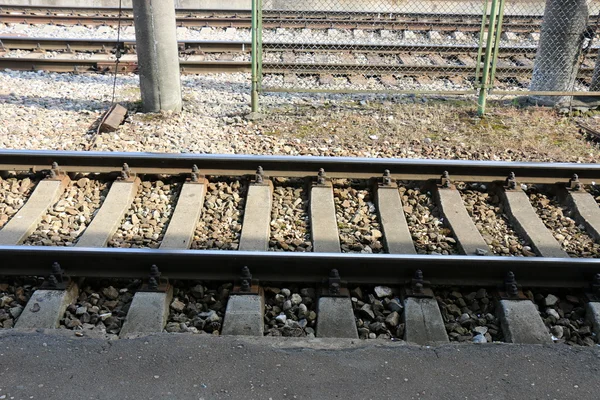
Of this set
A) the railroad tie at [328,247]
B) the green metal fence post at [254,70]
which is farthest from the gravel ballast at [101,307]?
the green metal fence post at [254,70]

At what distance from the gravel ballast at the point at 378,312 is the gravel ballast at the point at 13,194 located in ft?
10.2

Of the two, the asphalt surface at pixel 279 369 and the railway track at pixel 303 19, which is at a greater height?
the railway track at pixel 303 19

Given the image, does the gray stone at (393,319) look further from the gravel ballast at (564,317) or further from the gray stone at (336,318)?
the gravel ballast at (564,317)

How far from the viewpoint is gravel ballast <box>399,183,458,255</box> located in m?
4.91

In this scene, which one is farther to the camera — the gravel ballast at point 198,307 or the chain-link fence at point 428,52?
the chain-link fence at point 428,52

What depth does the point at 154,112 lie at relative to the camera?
8.01 metres

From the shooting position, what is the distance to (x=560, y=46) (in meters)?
8.70

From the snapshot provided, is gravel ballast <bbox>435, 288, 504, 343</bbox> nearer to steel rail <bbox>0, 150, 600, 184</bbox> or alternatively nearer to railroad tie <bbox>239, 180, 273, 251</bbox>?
railroad tie <bbox>239, 180, 273, 251</bbox>

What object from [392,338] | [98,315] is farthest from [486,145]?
[98,315]

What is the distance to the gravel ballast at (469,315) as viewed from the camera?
3.92 m

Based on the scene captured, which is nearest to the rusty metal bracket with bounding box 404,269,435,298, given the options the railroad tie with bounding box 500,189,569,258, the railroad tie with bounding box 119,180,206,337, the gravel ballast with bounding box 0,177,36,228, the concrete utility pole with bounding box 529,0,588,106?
the railroad tie with bounding box 500,189,569,258

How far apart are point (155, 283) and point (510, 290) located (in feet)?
8.01

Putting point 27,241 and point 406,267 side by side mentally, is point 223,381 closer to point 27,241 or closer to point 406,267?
point 406,267

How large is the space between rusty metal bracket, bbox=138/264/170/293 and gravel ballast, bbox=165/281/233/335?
0.10 m
